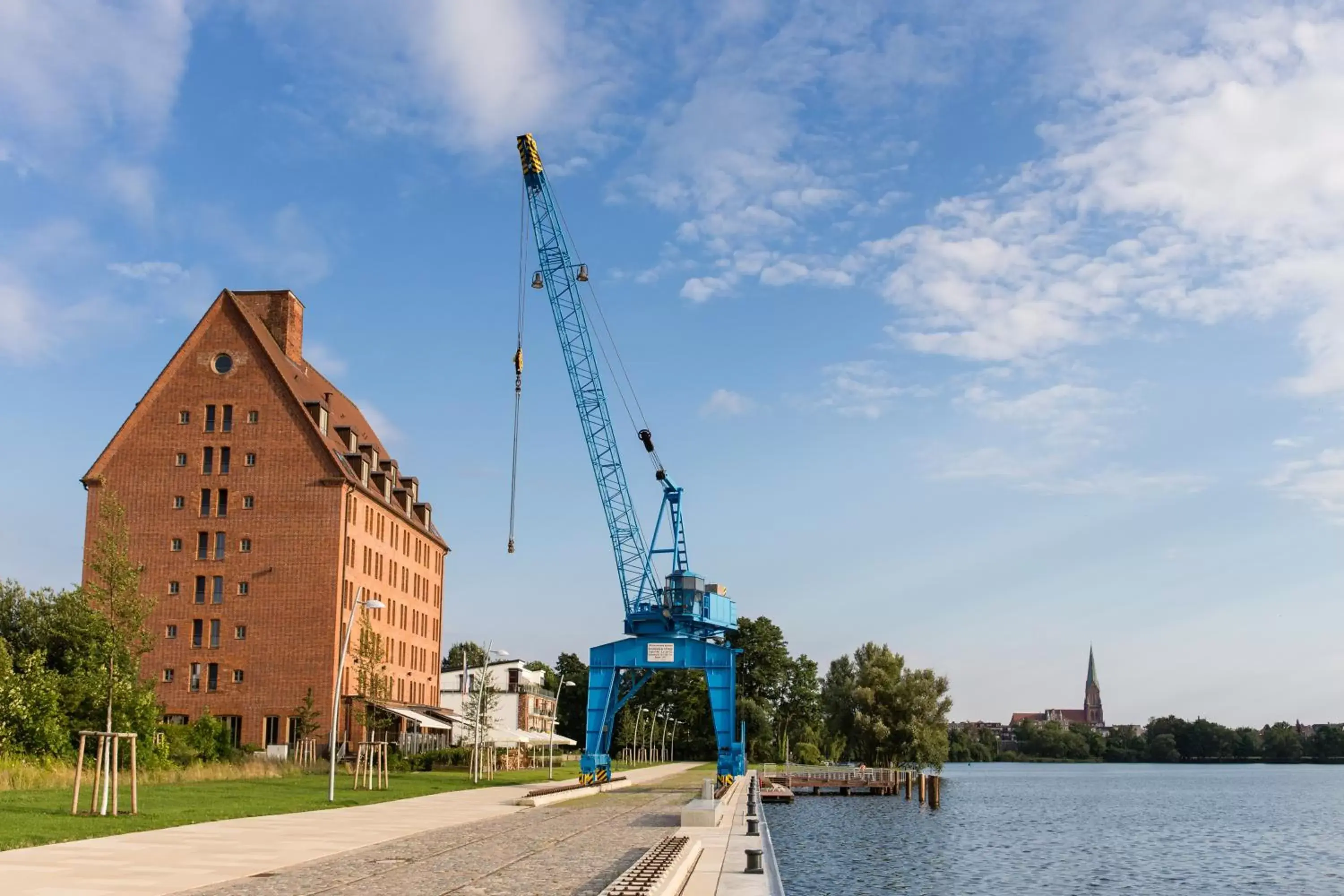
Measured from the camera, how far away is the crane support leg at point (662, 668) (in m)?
59.4

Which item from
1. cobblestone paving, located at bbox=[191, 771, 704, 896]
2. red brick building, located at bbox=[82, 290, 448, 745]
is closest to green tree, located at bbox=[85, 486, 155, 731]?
cobblestone paving, located at bbox=[191, 771, 704, 896]

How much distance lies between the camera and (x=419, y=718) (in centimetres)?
7606

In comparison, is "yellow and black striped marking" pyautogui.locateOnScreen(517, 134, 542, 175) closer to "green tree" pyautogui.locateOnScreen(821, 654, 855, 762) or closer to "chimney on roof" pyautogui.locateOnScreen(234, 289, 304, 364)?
"chimney on roof" pyautogui.locateOnScreen(234, 289, 304, 364)

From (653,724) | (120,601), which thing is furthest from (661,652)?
(653,724)

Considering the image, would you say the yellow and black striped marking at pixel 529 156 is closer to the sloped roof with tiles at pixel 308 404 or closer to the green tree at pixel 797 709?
the sloped roof with tiles at pixel 308 404

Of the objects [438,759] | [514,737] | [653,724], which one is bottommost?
[653,724]

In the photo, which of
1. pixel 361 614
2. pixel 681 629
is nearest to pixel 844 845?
pixel 681 629

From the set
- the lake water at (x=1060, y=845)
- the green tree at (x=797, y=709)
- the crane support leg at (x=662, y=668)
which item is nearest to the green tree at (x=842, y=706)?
the lake water at (x=1060, y=845)

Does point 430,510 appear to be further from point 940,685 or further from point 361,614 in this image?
point 940,685

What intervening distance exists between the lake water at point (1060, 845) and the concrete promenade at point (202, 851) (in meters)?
10.8

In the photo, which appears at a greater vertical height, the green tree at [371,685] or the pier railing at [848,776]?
the green tree at [371,685]

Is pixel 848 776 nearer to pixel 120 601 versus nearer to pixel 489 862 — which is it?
pixel 120 601

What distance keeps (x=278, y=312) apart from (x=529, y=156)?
74.1ft

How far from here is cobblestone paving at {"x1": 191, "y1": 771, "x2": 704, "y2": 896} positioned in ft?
62.4
